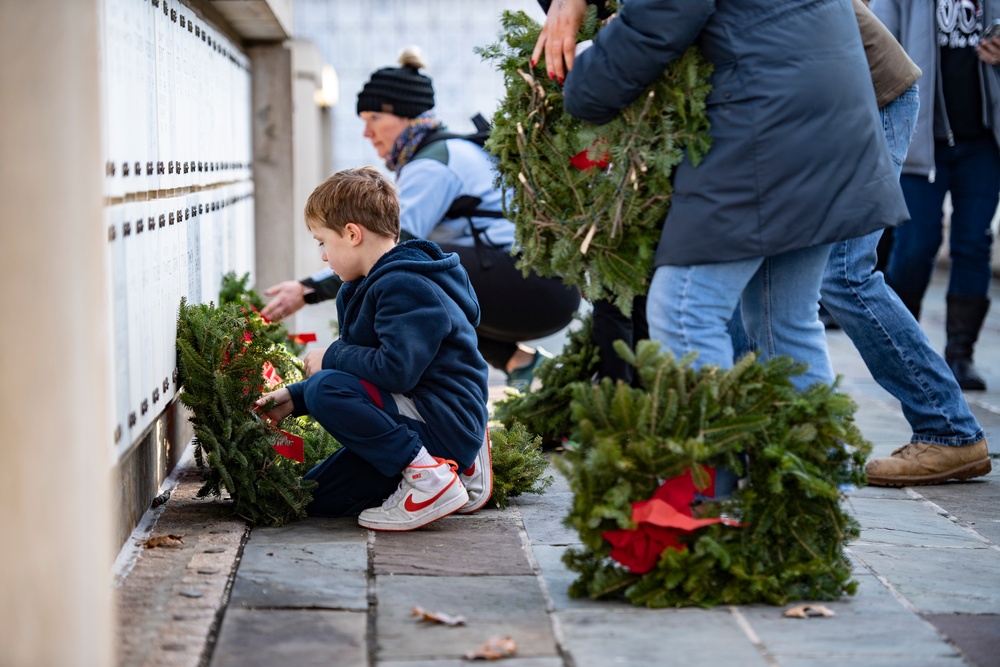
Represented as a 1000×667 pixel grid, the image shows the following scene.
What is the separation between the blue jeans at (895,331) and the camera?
4.08 meters

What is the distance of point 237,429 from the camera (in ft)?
11.8

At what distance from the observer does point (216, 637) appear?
2.72 m

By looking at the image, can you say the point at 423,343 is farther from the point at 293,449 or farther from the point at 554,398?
the point at 554,398

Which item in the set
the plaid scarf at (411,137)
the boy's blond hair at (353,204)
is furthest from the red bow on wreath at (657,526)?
the plaid scarf at (411,137)

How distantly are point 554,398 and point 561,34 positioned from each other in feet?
5.98

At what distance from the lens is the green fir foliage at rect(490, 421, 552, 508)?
3988 millimetres

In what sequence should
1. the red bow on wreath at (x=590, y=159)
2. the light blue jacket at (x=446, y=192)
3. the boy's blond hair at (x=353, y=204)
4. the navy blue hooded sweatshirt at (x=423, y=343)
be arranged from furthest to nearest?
the light blue jacket at (x=446, y=192) → the boy's blond hair at (x=353, y=204) → the navy blue hooded sweatshirt at (x=423, y=343) → the red bow on wreath at (x=590, y=159)

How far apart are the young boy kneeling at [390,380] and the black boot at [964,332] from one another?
3538 mm

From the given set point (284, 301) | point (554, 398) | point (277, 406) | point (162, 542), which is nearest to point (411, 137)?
point (284, 301)

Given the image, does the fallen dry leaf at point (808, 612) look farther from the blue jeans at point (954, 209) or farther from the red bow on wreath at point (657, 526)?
the blue jeans at point (954, 209)

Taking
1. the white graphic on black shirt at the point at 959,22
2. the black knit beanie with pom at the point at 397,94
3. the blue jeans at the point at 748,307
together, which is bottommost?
the blue jeans at the point at 748,307

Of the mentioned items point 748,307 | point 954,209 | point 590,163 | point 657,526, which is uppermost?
point 590,163

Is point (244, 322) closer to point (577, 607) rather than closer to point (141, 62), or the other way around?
point (141, 62)

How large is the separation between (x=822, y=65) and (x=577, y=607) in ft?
4.65
